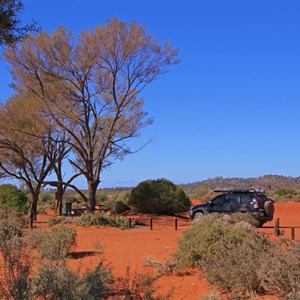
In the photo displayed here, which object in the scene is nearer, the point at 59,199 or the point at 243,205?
the point at 243,205

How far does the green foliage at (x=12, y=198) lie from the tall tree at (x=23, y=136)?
71 centimetres

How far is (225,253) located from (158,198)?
2060 cm

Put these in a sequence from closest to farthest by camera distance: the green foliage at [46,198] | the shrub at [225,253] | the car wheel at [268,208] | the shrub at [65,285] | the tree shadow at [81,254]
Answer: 1. the shrub at [65,285]
2. the shrub at [225,253]
3. the tree shadow at [81,254]
4. the car wheel at [268,208]
5. the green foliage at [46,198]

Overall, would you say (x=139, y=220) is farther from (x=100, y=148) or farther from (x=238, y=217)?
(x=238, y=217)

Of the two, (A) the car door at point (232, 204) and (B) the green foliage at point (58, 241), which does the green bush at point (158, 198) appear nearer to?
(A) the car door at point (232, 204)

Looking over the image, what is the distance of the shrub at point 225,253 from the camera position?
336 inches

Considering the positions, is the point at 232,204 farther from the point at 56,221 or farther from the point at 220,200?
the point at 56,221

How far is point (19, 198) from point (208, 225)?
20.1 meters

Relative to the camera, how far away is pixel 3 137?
28.7 metres

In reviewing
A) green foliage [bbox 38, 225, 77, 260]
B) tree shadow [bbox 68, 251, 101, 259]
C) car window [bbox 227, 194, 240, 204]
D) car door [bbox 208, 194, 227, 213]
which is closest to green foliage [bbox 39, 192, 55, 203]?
car door [bbox 208, 194, 227, 213]

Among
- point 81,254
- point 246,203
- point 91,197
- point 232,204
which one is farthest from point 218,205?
point 81,254

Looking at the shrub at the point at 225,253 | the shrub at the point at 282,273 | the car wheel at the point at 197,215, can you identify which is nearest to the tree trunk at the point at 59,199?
the car wheel at the point at 197,215

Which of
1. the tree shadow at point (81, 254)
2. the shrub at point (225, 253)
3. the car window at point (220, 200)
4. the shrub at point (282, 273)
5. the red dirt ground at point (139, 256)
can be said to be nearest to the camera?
the shrub at point (282, 273)

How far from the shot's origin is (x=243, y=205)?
73.5 ft
